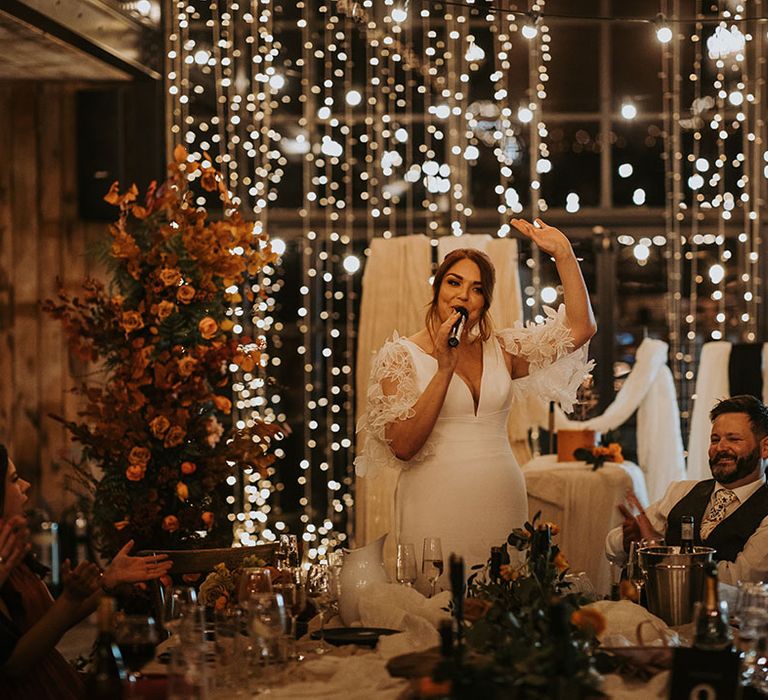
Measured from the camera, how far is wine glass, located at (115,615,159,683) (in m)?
2.50

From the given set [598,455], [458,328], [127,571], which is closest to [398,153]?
[598,455]

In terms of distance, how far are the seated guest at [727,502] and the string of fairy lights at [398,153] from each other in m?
3.52

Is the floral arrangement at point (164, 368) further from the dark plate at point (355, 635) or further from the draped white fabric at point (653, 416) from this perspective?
the draped white fabric at point (653, 416)

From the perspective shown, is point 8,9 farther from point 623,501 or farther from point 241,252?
point 623,501

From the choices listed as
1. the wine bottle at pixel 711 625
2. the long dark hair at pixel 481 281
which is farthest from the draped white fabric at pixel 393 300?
the wine bottle at pixel 711 625

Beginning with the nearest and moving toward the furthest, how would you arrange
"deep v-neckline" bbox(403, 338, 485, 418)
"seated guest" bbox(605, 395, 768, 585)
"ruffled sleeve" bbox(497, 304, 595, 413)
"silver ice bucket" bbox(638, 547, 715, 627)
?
"silver ice bucket" bbox(638, 547, 715, 627) < "seated guest" bbox(605, 395, 768, 585) < "deep v-neckline" bbox(403, 338, 485, 418) < "ruffled sleeve" bbox(497, 304, 595, 413)

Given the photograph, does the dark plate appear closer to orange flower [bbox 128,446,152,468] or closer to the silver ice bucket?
the silver ice bucket

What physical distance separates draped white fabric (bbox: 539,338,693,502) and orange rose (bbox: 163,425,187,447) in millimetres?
3581

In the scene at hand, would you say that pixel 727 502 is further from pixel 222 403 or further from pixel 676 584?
pixel 222 403

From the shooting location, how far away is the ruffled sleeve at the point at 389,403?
13.0ft

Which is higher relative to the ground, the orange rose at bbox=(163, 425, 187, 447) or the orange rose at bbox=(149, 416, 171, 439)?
the orange rose at bbox=(149, 416, 171, 439)

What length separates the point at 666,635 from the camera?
2676 mm

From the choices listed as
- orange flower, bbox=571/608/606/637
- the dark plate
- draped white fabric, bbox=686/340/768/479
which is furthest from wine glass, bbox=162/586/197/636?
draped white fabric, bbox=686/340/768/479

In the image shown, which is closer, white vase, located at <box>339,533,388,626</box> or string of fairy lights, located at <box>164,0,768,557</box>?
white vase, located at <box>339,533,388,626</box>
